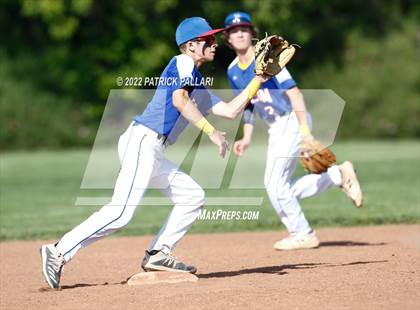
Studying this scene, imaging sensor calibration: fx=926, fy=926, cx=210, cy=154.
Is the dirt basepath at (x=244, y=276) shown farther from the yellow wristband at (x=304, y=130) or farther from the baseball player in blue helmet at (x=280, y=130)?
the yellow wristband at (x=304, y=130)

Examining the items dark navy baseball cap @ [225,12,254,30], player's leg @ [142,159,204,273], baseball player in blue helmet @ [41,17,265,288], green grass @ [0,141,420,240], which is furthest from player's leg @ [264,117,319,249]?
green grass @ [0,141,420,240]

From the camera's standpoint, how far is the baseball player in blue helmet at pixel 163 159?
7641 mm

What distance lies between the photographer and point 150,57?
106 ft

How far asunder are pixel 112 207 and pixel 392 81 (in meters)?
26.8

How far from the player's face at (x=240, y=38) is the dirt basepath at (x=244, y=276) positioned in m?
2.21

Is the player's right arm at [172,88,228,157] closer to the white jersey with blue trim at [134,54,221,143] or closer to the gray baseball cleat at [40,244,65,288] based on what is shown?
the white jersey with blue trim at [134,54,221,143]

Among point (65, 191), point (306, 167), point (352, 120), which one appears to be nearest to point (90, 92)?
point (352, 120)

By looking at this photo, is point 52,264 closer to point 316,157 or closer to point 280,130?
point 280,130

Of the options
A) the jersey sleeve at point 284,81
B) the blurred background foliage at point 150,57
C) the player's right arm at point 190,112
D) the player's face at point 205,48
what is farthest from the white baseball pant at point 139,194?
the blurred background foliage at point 150,57

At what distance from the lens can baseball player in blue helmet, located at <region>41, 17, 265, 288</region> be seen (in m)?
7.64

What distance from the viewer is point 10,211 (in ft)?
49.6

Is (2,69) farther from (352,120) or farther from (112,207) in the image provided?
(112,207)

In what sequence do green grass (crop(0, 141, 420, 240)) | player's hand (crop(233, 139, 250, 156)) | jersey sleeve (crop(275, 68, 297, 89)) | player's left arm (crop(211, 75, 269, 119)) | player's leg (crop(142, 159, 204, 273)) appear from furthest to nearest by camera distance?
green grass (crop(0, 141, 420, 240))
player's hand (crop(233, 139, 250, 156))
jersey sleeve (crop(275, 68, 297, 89))
player's leg (crop(142, 159, 204, 273))
player's left arm (crop(211, 75, 269, 119))

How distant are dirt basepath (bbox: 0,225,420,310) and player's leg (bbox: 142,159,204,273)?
1.04ft
